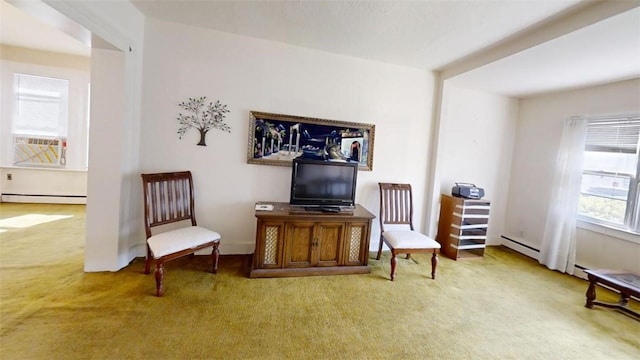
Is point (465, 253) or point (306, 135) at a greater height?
point (306, 135)

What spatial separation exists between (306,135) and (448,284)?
2352 millimetres

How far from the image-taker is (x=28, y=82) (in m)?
4.55

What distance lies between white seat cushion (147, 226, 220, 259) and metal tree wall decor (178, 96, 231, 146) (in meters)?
1.05

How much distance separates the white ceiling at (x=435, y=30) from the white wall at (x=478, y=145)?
541 mm

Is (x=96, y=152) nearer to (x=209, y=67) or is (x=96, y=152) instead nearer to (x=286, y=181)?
(x=209, y=67)

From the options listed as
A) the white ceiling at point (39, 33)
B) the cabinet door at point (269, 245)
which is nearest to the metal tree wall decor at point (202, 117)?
the white ceiling at point (39, 33)

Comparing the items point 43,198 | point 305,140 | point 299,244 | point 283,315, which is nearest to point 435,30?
point 305,140

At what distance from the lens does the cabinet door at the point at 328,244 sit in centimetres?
288

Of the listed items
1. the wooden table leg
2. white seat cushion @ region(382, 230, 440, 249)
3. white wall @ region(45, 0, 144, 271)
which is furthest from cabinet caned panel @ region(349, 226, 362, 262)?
white wall @ region(45, 0, 144, 271)

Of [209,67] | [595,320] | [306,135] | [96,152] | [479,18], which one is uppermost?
[479,18]

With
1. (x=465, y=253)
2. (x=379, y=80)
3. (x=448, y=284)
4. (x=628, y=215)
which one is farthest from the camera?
(x=465, y=253)

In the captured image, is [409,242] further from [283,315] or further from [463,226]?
[283,315]

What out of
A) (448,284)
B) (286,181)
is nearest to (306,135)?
(286,181)

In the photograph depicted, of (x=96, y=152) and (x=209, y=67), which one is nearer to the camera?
(x=96, y=152)
